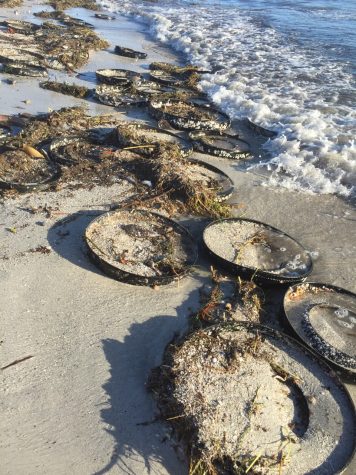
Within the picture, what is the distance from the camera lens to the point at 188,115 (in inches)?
337

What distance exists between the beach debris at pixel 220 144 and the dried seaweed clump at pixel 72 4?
49.9ft

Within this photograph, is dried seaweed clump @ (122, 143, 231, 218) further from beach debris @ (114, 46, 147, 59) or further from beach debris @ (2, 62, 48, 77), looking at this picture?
beach debris @ (114, 46, 147, 59)

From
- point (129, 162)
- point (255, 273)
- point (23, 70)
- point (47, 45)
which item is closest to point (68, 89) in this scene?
point (23, 70)

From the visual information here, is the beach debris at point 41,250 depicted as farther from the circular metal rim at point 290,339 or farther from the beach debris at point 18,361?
the circular metal rim at point 290,339

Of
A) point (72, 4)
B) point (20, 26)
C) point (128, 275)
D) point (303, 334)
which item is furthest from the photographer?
point (72, 4)

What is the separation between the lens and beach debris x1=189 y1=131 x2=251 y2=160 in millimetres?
7156

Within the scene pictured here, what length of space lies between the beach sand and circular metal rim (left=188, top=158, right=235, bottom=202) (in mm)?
164

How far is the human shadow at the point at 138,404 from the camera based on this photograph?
2.86m

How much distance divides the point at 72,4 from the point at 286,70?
1301 cm

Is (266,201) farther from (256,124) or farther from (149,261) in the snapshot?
(256,124)

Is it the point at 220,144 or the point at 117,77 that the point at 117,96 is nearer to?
the point at 117,77

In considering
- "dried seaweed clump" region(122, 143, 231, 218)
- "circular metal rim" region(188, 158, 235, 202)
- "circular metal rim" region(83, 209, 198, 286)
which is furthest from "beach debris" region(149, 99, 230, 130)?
"circular metal rim" region(83, 209, 198, 286)

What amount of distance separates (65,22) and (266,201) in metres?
13.6

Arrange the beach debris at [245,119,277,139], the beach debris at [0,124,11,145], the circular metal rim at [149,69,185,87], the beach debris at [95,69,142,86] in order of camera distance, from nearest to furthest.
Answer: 1. the beach debris at [0,124,11,145]
2. the beach debris at [245,119,277,139]
3. the beach debris at [95,69,142,86]
4. the circular metal rim at [149,69,185,87]
